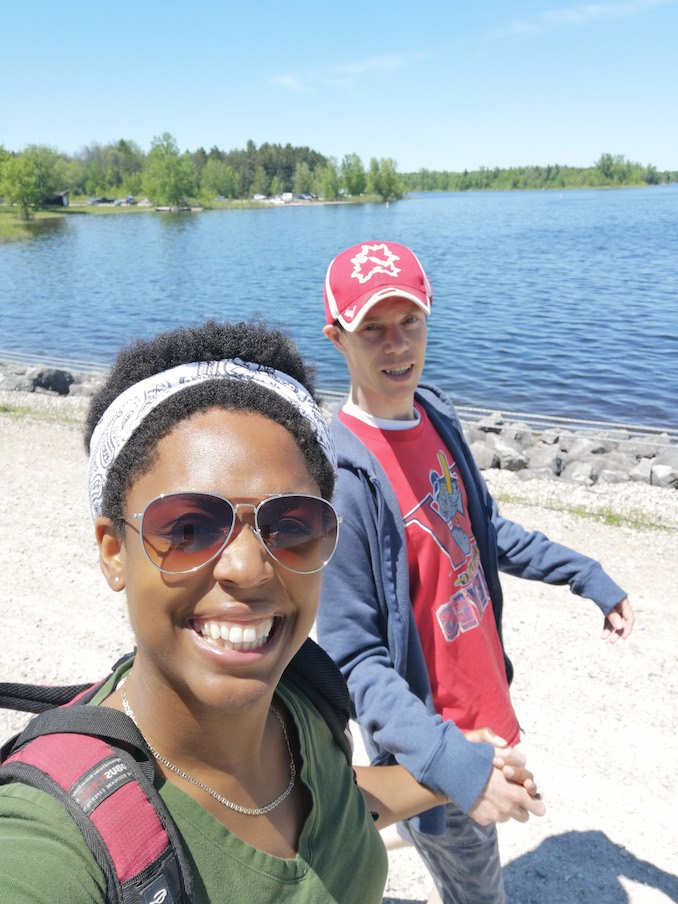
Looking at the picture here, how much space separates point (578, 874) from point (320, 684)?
254 cm

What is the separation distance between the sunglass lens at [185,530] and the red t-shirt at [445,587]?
1139 mm

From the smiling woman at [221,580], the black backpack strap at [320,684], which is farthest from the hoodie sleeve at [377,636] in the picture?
the smiling woman at [221,580]

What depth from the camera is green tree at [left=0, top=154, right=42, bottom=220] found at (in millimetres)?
91750

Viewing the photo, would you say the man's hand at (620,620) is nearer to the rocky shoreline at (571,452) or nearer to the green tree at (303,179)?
the rocky shoreline at (571,452)

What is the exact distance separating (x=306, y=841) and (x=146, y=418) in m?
0.85

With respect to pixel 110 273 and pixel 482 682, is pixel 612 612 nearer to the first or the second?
pixel 482 682

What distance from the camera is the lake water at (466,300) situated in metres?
18.5

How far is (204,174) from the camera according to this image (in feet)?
456

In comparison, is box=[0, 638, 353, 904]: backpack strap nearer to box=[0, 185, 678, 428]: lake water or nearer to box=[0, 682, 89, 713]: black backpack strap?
box=[0, 682, 89, 713]: black backpack strap

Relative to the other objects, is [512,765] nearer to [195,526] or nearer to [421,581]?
[421,581]

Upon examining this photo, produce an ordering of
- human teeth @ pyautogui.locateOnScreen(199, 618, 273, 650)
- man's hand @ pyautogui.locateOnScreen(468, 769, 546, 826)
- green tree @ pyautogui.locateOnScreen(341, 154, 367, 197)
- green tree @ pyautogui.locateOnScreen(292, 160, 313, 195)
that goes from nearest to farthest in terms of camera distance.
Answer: human teeth @ pyautogui.locateOnScreen(199, 618, 273, 650) < man's hand @ pyautogui.locateOnScreen(468, 769, 546, 826) < green tree @ pyautogui.locateOnScreen(341, 154, 367, 197) < green tree @ pyautogui.locateOnScreen(292, 160, 313, 195)

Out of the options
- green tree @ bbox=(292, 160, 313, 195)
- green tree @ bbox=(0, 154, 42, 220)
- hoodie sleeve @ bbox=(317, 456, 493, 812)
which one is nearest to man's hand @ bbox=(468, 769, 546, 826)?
hoodie sleeve @ bbox=(317, 456, 493, 812)

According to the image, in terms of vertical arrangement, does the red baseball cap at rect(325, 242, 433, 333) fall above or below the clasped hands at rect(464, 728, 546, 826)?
above

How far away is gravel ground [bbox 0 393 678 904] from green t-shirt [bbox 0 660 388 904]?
2192 mm
